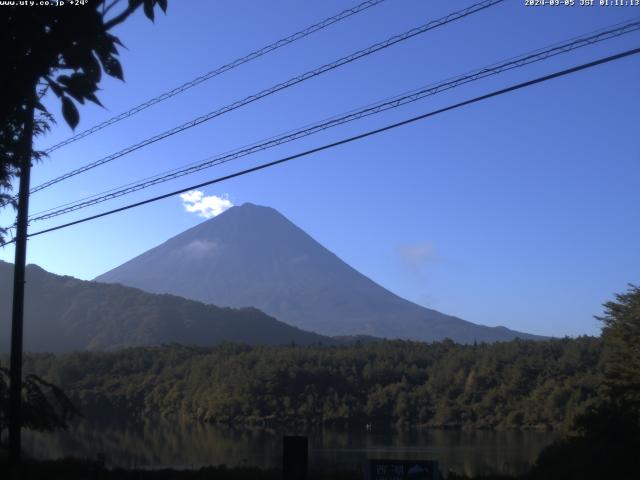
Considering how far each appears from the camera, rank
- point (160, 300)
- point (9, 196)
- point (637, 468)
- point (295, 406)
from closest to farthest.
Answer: point (9, 196) < point (637, 468) < point (295, 406) < point (160, 300)

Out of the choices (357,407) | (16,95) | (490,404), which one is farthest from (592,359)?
(16,95)

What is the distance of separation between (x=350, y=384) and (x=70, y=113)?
8299 centimetres

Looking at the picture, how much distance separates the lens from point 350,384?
283 ft

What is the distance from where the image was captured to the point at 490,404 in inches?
3019

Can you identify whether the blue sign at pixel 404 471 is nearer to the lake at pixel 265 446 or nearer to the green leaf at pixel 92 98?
the green leaf at pixel 92 98

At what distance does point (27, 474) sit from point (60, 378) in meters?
71.4

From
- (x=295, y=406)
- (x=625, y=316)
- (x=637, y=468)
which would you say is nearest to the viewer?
(x=637, y=468)

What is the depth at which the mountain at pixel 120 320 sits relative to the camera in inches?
5960

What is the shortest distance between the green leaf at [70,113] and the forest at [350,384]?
68.1m

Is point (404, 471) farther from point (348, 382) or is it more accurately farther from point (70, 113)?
point (348, 382)

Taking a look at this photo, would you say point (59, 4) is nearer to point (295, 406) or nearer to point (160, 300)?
point (295, 406)

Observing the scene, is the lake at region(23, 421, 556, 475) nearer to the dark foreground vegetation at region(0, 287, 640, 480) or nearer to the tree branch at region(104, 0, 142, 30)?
the dark foreground vegetation at region(0, 287, 640, 480)

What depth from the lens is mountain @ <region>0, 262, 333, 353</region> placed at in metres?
151

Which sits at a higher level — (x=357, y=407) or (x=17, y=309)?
(x=17, y=309)
